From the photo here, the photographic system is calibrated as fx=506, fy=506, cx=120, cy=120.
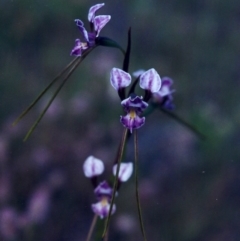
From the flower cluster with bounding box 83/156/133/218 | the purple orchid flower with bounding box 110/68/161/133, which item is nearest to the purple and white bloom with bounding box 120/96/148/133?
the purple orchid flower with bounding box 110/68/161/133

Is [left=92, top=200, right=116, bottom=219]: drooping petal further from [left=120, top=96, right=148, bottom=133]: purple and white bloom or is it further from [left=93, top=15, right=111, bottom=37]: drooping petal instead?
[left=93, top=15, right=111, bottom=37]: drooping petal

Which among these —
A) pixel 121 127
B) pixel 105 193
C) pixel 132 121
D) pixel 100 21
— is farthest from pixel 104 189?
pixel 121 127

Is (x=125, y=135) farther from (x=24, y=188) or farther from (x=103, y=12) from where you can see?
(x=103, y=12)

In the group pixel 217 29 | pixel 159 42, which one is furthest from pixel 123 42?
pixel 217 29

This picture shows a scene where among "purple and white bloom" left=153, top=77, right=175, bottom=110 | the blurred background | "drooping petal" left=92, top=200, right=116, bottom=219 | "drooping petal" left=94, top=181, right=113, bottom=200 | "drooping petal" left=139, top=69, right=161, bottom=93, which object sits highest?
"drooping petal" left=139, top=69, right=161, bottom=93

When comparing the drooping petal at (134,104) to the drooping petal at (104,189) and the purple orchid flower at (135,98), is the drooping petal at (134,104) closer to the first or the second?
the purple orchid flower at (135,98)

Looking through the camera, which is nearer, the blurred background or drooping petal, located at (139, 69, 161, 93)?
drooping petal, located at (139, 69, 161, 93)

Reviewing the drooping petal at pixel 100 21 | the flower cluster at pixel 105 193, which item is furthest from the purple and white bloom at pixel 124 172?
the drooping petal at pixel 100 21
